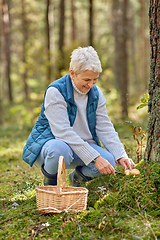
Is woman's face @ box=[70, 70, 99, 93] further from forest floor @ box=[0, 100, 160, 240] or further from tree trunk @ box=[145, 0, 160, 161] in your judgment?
forest floor @ box=[0, 100, 160, 240]

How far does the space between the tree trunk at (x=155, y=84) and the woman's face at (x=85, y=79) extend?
1.93 ft

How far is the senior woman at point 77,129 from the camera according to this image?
8.13ft

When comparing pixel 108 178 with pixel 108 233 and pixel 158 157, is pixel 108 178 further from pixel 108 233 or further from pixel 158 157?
pixel 108 233

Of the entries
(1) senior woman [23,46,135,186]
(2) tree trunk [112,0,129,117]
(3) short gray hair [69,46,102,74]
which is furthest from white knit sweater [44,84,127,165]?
(2) tree trunk [112,0,129,117]

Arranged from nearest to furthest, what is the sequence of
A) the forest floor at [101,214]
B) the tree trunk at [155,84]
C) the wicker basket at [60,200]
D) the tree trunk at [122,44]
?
the forest floor at [101,214] → the wicker basket at [60,200] → the tree trunk at [155,84] → the tree trunk at [122,44]

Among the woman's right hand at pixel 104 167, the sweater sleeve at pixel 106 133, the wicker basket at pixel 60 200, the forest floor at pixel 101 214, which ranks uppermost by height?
the sweater sleeve at pixel 106 133

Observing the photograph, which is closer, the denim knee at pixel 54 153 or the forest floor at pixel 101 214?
the forest floor at pixel 101 214

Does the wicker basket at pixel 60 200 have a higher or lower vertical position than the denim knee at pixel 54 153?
lower

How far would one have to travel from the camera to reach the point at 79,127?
9.14 ft

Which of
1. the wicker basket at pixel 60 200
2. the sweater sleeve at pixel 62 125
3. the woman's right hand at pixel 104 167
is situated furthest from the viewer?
the sweater sleeve at pixel 62 125

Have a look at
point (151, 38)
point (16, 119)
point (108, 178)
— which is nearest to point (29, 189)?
point (108, 178)

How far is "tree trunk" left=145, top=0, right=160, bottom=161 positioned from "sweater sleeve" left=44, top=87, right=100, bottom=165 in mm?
662

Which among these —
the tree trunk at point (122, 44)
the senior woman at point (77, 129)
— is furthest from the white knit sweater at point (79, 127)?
the tree trunk at point (122, 44)

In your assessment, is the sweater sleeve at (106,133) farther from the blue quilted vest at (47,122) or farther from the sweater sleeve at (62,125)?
the sweater sleeve at (62,125)
